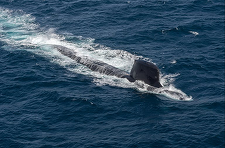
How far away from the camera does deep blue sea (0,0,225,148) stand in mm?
44781

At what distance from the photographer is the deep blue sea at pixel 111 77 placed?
147 feet

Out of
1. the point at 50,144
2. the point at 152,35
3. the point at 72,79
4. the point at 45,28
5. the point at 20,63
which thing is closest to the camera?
the point at 50,144

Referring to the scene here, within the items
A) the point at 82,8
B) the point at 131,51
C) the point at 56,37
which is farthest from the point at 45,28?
the point at 131,51

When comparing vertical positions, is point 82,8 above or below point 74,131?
above

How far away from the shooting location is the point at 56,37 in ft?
266

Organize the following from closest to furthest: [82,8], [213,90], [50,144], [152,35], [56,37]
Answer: [50,144], [213,90], [152,35], [56,37], [82,8]

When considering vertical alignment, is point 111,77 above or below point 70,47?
below

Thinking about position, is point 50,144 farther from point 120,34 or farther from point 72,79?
point 120,34

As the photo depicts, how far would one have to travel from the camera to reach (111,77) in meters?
62.0

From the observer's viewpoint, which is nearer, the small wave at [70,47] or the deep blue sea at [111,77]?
the deep blue sea at [111,77]

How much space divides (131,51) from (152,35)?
8.10m

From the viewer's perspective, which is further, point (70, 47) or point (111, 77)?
point (70, 47)

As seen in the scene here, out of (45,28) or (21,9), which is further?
(21,9)

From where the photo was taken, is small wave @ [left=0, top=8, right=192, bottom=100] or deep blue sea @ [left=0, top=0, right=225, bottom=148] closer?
deep blue sea @ [left=0, top=0, right=225, bottom=148]
